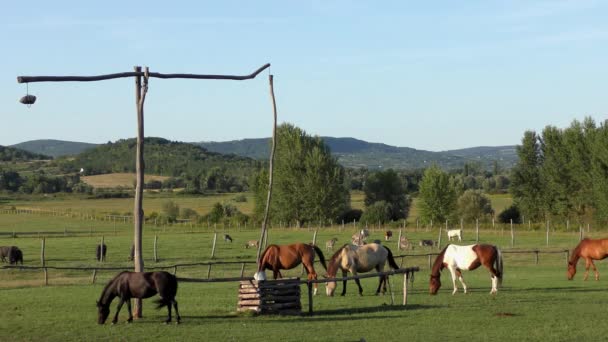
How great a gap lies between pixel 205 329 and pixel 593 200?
62728 mm

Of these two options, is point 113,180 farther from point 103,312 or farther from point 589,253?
point 103,312

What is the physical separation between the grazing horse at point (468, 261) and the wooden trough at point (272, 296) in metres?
5.54

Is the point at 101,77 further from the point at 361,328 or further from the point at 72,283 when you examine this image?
the point at 72,283

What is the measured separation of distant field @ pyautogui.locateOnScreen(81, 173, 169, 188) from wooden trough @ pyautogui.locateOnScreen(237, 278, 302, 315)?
13958cm

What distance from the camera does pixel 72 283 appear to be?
3142cm

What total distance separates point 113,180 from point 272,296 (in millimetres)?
154921

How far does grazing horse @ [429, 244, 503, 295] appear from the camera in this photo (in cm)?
2367

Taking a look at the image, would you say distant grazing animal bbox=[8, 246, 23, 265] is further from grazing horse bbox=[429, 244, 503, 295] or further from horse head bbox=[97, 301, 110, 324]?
grazing horse bbox=[429, 244, 503, 295]

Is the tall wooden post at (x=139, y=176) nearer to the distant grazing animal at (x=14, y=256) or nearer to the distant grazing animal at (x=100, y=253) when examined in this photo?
the distant grazing animal at (x=14, y=256)

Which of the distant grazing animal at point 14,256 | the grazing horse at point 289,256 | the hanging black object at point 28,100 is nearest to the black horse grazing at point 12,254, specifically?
the distant grazing animal at point 14,256

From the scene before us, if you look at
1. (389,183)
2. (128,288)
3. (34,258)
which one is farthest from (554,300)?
(389,183)

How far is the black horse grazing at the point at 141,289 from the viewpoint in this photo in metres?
18.2

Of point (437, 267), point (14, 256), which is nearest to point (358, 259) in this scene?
point (437, 267)

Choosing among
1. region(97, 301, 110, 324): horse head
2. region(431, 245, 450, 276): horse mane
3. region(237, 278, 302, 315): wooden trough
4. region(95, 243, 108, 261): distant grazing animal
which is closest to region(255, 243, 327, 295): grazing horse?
region(431, 245, 450, 276): horse mane
